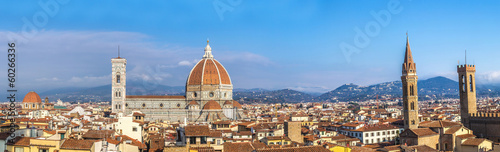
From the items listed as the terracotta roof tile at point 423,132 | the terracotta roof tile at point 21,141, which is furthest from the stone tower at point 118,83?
the terracotta roof tile at point 21,141

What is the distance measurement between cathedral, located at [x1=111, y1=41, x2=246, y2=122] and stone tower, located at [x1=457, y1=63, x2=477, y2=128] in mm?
38301

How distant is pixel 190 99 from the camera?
280 feet

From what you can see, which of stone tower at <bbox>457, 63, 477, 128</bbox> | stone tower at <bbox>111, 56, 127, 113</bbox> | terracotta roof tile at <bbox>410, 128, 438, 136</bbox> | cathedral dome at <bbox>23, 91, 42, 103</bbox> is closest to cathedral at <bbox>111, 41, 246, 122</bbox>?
stone tower at <bbox>111, 56, 127, 113</bbox>

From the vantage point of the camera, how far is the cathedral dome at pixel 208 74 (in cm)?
8650

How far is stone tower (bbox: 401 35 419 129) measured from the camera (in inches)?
1980

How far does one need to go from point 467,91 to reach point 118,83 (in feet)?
185

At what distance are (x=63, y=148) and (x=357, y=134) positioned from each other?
33.1 m

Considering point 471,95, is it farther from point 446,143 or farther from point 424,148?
point 424,148

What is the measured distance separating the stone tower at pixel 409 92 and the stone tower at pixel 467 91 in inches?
166

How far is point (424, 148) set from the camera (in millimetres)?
30156

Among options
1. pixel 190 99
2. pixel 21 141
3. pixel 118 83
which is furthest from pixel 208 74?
pixel 21 141

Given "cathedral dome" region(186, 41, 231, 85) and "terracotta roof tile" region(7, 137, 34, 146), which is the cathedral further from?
"terracotta roof tile" region(7, 137, 34, 146)

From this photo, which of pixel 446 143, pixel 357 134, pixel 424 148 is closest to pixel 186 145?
pixel 424 148

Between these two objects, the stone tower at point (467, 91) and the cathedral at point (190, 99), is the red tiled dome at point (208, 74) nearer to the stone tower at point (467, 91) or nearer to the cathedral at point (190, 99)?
the cathedral at point (190, 99)
